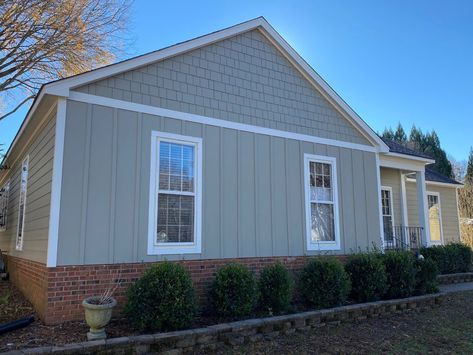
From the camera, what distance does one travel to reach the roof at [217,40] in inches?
251

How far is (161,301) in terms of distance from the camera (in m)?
5.66

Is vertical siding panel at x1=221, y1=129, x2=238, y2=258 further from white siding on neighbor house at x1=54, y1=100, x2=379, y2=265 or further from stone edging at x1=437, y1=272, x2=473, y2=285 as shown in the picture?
stone edging at x1=437, y1=272, x2=473, y2=285

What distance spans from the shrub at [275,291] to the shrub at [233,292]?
432 millimetres

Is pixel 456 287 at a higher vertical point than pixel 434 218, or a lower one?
lower

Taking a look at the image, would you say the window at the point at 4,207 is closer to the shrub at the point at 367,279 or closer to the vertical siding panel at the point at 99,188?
the vertical siding panel at the point at 99,188

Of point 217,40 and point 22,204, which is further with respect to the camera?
point 22,204

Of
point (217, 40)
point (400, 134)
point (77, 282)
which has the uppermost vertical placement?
point (400, 134)

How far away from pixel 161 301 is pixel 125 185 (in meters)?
2.14

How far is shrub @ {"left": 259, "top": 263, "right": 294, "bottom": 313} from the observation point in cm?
706

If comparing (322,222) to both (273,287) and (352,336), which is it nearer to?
(273,287)

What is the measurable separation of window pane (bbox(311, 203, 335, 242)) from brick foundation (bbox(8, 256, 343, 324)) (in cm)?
235

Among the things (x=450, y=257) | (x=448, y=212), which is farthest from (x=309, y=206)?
(x=448, y=212)

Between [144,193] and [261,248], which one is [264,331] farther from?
[144,193]

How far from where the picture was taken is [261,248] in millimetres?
8141
